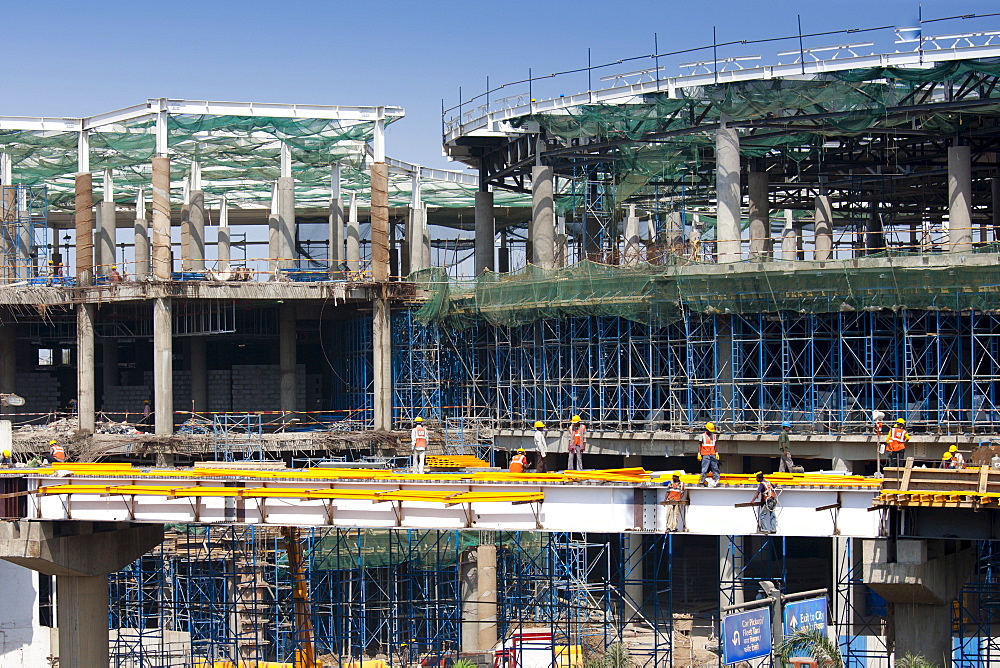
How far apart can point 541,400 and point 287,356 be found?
12365 millimetres

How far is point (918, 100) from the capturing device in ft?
147

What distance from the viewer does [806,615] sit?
2708 centimetres

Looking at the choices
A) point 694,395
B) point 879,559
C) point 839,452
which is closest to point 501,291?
point 694,395

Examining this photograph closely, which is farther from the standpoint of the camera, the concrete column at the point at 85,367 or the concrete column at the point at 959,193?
the concrete column at the point at 85,367

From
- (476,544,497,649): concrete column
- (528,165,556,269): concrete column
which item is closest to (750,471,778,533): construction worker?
(476,544,497,649): concrete column

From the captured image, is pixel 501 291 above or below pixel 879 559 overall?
above

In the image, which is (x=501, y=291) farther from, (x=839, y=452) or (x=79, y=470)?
(x=79, y=470)

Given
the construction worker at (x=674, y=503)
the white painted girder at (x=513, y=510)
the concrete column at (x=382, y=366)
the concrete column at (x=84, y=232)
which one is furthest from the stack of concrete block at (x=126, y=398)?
the construction worker at (x=674, y=503)

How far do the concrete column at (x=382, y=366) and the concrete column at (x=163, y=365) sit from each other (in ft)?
22.7

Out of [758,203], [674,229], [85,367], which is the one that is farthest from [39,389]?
[758,203]

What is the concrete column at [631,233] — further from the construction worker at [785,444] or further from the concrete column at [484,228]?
the construction worker at [785,444]

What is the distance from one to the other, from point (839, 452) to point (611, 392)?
7.89 metres

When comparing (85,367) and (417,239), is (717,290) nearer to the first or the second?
(417,239)

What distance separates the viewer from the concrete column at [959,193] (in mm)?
44812
